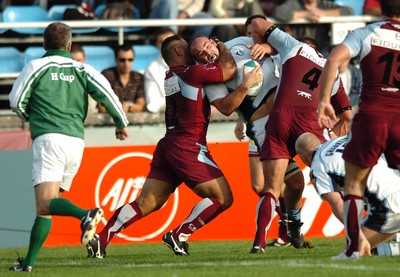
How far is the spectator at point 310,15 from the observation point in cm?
1831

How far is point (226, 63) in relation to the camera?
11445 millimetres

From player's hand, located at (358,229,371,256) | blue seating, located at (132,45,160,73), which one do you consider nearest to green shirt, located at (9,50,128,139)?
player's hand, located at (358,229,371,256)

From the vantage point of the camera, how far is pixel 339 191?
1099 cm

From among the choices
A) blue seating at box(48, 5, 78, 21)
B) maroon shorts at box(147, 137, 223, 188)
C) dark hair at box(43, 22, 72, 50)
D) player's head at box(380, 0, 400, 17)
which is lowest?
blue seating at box(48, 5, 78, 21)

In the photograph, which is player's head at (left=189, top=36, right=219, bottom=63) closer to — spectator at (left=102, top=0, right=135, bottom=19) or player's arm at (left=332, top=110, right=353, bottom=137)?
player's arm at (left=332, top=110, right=353, bottom=137)

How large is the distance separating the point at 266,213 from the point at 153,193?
1.20m

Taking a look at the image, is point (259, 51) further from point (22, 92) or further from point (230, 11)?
point (230, 11)

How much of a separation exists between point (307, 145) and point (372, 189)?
3.05 ft

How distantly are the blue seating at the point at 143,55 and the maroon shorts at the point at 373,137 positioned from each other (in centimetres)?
912

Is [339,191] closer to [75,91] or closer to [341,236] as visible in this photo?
[75,91]

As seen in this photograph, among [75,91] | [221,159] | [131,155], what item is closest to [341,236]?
[221,159]

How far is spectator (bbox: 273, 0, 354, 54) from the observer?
1831 cm

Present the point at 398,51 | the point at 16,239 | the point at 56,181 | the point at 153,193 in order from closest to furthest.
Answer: the point at 398,51 < the point at 56,181 < the point at 153,193 < the point at 16,239

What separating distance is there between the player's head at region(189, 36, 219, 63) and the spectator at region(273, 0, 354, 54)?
6.77m
